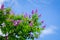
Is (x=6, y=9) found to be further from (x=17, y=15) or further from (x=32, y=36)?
(x=32, y=36)

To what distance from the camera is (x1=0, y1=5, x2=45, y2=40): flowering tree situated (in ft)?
54.2

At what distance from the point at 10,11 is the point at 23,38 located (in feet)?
6.26

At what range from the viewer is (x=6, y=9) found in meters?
16.7

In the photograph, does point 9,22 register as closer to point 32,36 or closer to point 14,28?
point 14,28

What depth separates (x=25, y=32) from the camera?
16.7 m

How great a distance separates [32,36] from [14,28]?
1381mm

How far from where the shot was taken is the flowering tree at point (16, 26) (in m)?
16.5

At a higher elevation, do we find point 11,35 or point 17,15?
point 17,15

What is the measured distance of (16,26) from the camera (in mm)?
16609

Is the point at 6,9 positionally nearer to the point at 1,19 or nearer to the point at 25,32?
the point at 1,19

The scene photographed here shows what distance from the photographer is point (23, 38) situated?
55.3 feet

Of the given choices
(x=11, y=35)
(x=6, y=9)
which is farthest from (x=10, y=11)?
(x=11, y=35)

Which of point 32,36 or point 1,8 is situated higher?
point 1,8

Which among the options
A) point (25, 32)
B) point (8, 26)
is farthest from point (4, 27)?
point (25, 32)
